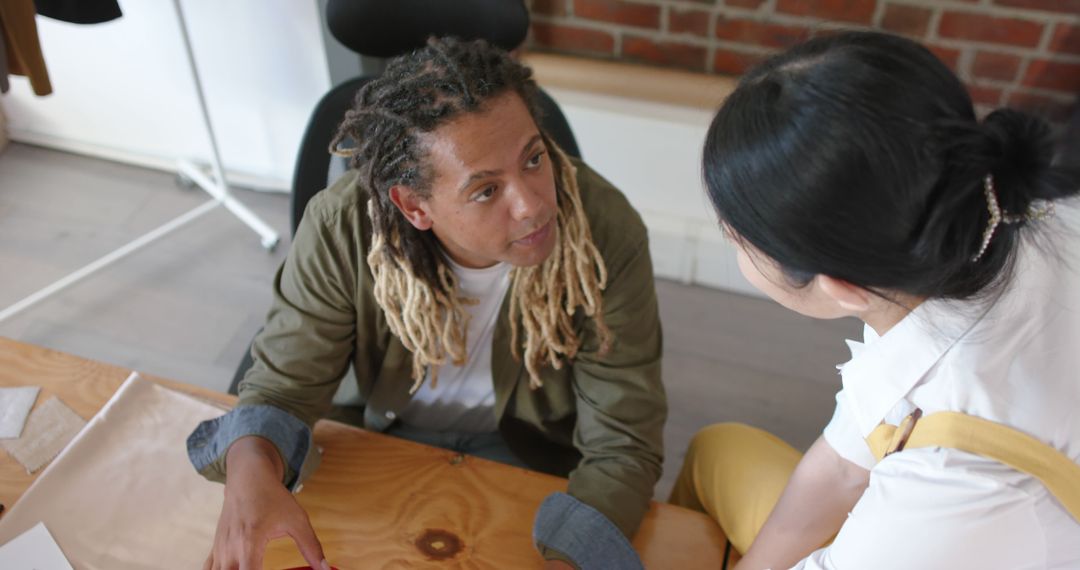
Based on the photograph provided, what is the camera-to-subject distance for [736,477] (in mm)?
1104

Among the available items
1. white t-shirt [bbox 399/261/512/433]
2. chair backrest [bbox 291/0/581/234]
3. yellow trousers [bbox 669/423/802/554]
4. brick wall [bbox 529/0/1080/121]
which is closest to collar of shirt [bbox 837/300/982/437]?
yellow trousers [bbox 669/423/802/554]

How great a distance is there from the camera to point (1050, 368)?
0.70 meters

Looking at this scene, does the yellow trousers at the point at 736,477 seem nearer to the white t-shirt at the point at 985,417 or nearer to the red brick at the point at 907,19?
the white t-shirt at the point at 985,417

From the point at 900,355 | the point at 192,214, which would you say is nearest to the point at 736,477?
the point at 900,355

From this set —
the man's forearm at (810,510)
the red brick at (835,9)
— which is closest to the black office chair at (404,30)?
the man's forearm at (810,510)

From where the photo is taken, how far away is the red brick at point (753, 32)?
2039mm

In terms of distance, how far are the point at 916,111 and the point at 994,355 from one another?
0.23m

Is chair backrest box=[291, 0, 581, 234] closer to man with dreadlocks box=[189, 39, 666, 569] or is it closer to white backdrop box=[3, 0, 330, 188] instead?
man with dreadlocks box=[189, 39, 666, 569]

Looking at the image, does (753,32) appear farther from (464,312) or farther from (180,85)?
(180,85)

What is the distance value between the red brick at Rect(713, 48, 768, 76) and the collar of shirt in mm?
1416

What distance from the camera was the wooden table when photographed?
0.94m

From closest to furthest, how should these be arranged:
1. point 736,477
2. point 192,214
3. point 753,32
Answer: point 736,477 < point 753,32 < point 192,214

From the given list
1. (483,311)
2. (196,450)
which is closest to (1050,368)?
(483,311)

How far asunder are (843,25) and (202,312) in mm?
1817
